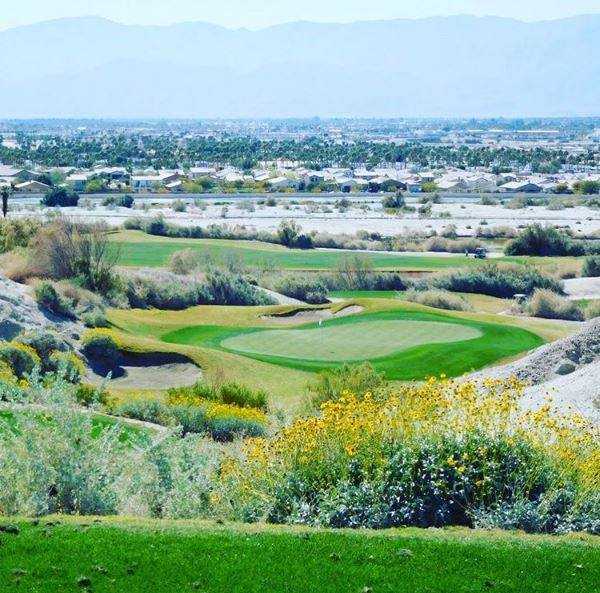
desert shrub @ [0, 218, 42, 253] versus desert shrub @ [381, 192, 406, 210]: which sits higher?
desert shrub @ [0, 218, 42, 253]

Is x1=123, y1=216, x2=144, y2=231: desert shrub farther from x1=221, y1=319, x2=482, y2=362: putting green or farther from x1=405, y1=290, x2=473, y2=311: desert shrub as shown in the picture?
x1=221, y1=319, x2=482, y2=362: putting green

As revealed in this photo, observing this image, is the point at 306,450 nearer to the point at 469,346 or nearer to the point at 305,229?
the point at 469,346

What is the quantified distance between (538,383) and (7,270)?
64.1 ft

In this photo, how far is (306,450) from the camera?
1200 centimetres

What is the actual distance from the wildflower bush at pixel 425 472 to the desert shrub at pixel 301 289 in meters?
34.9

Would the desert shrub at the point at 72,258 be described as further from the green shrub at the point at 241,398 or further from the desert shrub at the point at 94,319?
the green shrub at the point at 241,398

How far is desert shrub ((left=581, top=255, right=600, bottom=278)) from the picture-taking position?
57.2 m

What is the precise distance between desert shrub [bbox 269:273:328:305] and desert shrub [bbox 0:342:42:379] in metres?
22.7

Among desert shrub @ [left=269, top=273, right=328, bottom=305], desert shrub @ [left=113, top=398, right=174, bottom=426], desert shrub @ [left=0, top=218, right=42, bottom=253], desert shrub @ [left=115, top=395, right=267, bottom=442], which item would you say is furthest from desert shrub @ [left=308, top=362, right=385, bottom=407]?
desert shrub @ [left=0, top=218, right=42, bottom=253]

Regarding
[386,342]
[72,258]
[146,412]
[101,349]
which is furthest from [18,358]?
[72,258]

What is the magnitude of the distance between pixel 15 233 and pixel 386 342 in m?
20.0

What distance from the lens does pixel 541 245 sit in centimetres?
6756

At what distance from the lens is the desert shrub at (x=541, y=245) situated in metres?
67.4

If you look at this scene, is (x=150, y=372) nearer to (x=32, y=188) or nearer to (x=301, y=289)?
(x=301, y=289)
